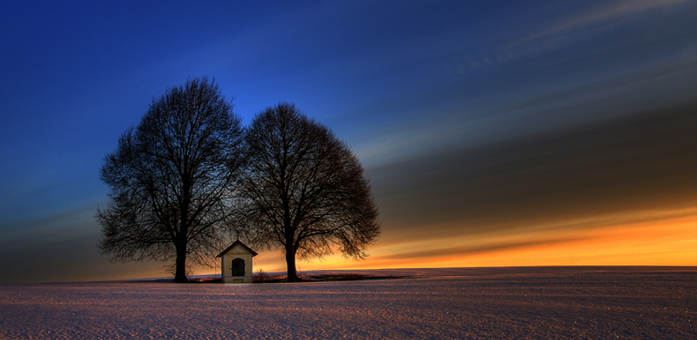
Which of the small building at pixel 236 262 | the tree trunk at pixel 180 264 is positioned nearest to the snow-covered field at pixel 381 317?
the small building at pixel 236 262

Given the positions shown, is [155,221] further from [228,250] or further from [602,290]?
[602,290]

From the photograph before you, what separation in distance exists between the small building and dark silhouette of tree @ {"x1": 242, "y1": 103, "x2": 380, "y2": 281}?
7.11 ft

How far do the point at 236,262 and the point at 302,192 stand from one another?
223 inches

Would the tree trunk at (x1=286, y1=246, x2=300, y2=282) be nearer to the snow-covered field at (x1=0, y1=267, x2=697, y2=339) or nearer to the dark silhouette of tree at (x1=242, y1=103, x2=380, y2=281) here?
the dark silhouette of tree at (x1=242, y1=103, x2=380, y2=281)

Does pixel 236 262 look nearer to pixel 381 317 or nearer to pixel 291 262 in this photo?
pixel 291 262

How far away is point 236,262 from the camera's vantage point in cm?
2334

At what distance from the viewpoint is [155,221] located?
78.1 ft

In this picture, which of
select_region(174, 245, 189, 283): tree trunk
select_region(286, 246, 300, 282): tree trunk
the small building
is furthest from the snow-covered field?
select_region(286, 246, 300, 282): tree trunk

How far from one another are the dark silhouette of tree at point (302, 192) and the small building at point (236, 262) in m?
2.17

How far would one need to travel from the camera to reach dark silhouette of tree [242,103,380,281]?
2595 cm

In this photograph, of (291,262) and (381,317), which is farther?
(291,262)

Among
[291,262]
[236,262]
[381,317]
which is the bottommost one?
[381,317]

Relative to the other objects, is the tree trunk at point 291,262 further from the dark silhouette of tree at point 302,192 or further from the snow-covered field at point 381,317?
the snow-covered field at point 381,317

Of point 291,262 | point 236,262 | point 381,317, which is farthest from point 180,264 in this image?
point 381,317
